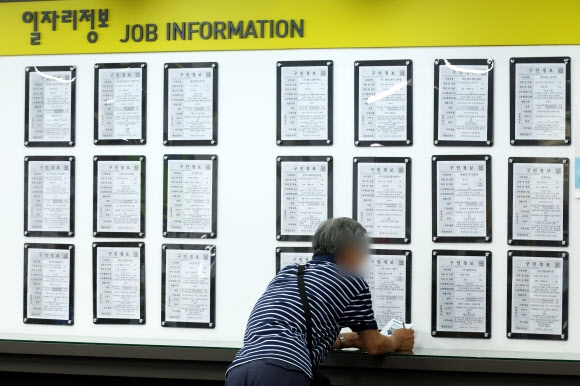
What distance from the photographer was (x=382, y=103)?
3.50 meters

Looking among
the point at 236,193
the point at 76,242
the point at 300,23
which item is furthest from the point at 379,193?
the point at 76,242

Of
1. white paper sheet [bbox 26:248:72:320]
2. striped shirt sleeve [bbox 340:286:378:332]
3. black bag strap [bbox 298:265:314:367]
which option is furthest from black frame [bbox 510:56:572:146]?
white paper sheet [bbox 26:248:72:320]

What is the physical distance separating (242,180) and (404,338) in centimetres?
114

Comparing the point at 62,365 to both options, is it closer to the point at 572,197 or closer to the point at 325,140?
the point at 325,140

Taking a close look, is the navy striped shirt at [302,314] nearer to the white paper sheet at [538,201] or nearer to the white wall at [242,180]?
the white wall at [242,180]

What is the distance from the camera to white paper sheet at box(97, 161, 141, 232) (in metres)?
3.67

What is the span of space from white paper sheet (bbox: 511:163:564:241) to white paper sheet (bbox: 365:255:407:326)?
59cm

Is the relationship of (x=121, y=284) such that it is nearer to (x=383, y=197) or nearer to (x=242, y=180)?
(x=242, y=180)

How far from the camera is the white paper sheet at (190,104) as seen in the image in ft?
11.9

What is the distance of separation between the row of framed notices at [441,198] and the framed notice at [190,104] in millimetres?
437

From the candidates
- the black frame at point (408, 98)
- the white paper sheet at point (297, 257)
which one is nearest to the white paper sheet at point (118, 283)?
the white paper sheet at point (297, 257)

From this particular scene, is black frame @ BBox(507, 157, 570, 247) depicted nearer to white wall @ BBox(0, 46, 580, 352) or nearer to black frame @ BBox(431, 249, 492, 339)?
white wall @ BBox(0, 46, 580, 352)

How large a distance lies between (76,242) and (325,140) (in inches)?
56.8

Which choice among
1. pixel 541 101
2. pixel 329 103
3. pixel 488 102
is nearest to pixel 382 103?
pixel 329 103
